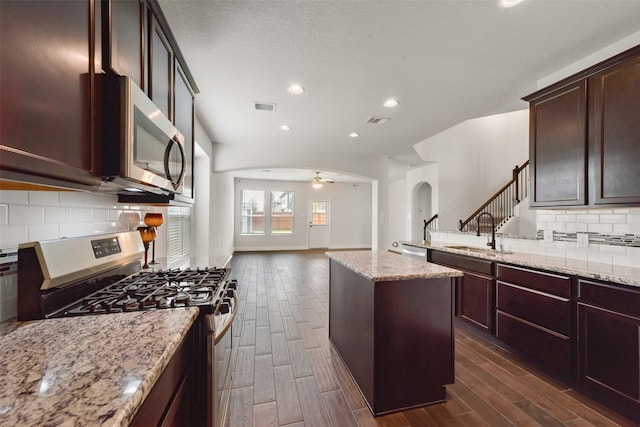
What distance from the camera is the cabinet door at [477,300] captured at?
2.65 m

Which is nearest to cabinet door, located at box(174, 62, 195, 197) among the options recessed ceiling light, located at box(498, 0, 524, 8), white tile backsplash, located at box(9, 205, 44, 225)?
white tile backsplash, located at box(9, 205, 44, 225)

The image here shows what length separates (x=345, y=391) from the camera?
2.00 m

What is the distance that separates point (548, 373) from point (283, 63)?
336 cm

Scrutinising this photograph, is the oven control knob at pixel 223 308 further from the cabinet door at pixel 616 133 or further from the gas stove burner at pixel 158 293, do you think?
the cabinet door at pixel 616 133

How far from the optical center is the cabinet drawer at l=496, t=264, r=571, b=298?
203cm

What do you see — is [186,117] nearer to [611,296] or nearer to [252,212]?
[611,296]

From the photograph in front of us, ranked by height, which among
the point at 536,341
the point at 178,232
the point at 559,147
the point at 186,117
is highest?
the point at 186,117

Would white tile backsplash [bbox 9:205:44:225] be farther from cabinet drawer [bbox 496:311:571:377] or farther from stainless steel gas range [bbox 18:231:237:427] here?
cabinet drawer [bbox 496:311:571:377]

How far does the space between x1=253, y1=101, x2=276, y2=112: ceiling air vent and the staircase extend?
5.04 meters

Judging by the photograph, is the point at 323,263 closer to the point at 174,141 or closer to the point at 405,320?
the point at 405,320

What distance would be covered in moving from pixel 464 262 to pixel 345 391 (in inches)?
73.9

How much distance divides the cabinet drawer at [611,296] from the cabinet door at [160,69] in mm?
2941

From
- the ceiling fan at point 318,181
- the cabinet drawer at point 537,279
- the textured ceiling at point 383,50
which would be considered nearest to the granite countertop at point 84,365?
the textured ceiling at point 383,50

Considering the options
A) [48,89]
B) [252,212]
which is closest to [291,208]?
[252,212]
